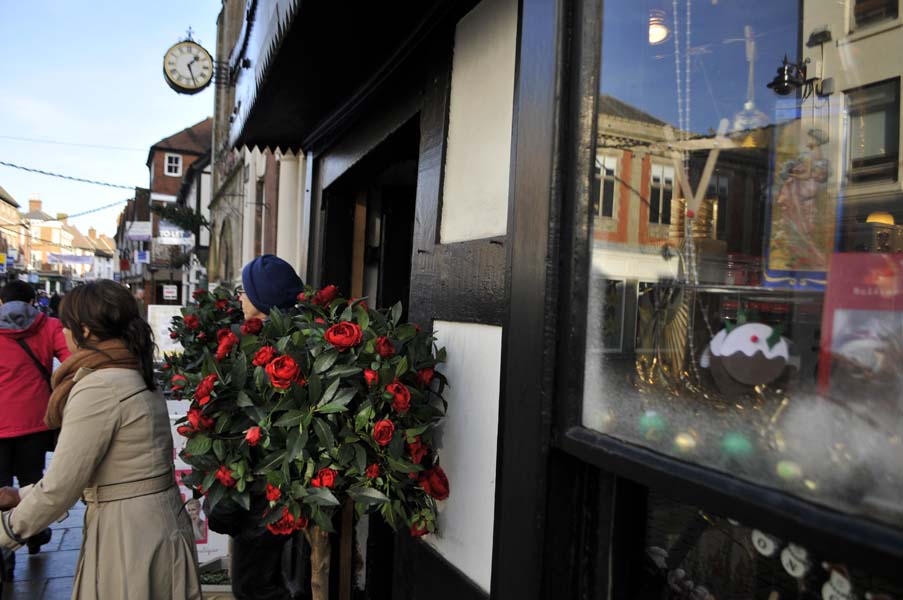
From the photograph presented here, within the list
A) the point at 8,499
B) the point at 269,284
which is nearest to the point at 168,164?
the point at 269,284

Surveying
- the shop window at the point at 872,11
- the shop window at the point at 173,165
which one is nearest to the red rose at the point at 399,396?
the shop window at the point at 872,11

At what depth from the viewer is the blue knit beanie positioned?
293cm

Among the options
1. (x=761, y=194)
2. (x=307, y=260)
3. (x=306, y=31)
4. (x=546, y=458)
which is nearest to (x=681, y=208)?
(x=761, y=194)

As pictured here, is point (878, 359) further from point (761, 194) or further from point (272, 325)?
point (272, 325)

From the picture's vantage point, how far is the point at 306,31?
9.66ft

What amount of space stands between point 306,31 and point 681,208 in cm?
212

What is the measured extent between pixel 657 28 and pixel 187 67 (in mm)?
12123

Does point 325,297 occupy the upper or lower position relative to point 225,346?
upper

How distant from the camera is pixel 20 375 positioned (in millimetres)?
4184

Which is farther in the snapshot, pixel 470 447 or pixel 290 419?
pixel 470 447

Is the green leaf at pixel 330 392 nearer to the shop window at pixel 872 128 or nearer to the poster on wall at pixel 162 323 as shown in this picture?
the shop window at pixel 872 128

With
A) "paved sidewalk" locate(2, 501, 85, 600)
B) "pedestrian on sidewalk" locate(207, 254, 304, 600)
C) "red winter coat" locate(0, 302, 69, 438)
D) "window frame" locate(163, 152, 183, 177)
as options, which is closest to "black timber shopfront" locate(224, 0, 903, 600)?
"pedestrian on sidewalk" locate(207, 254, 304, 600)

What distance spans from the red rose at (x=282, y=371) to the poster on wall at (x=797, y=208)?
1.21 metres

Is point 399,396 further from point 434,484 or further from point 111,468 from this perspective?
point 111,468
